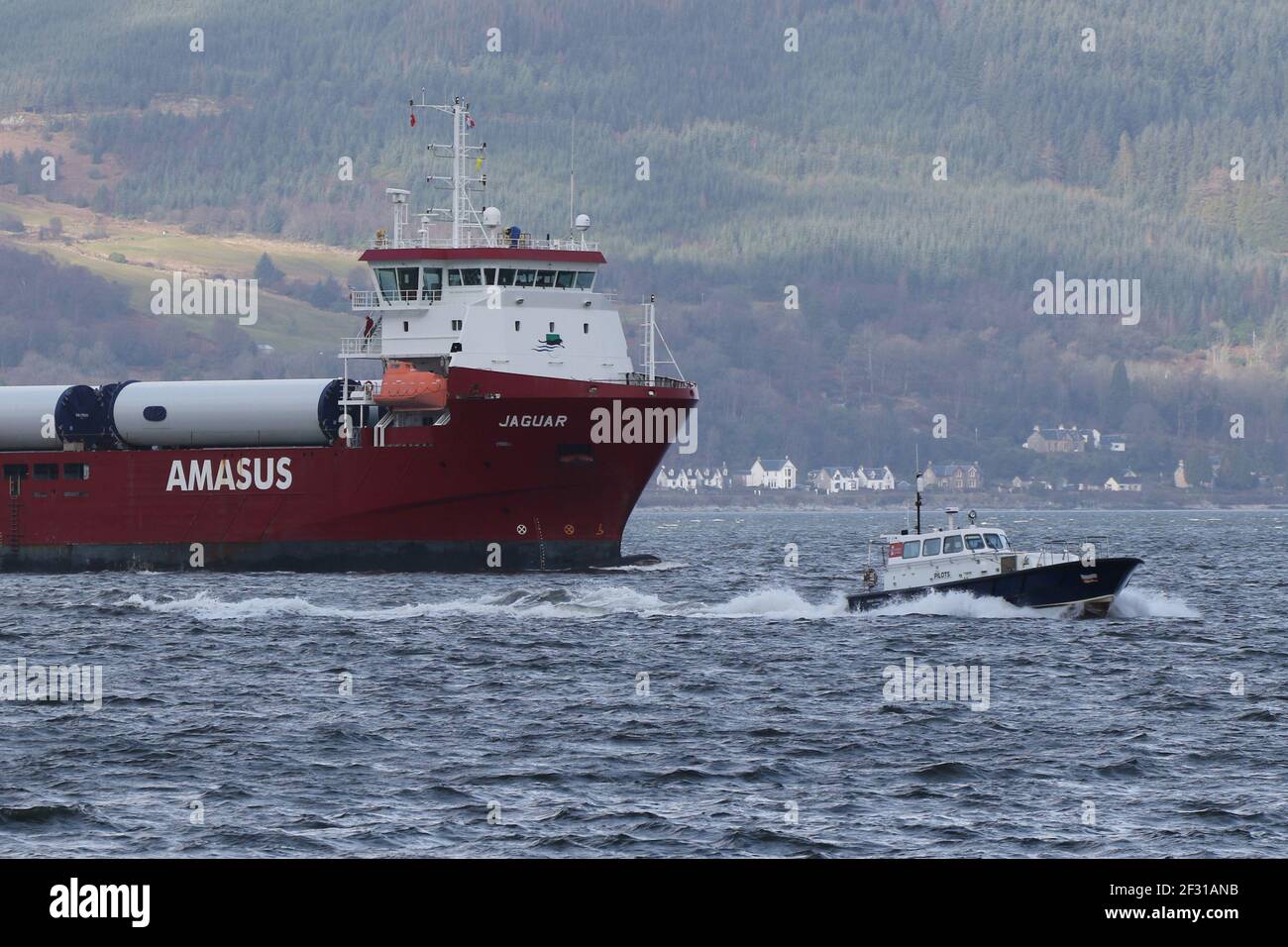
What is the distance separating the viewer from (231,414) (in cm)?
7100

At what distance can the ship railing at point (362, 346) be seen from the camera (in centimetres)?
7006

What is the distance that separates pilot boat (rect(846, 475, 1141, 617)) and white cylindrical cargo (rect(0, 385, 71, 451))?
131 ft

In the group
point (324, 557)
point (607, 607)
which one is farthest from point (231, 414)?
point (607, 607)

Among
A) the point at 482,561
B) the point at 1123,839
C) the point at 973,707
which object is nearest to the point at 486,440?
the point at 482,561

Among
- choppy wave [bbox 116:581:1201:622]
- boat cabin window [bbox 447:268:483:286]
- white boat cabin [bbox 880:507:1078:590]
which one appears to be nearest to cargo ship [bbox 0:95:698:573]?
boat cabin window [bbox 447:268:483:286]

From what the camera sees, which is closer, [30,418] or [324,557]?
[324,557]

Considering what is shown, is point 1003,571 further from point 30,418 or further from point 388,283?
point 30,418

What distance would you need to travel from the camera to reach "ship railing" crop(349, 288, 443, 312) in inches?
2778

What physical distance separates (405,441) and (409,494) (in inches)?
82.3

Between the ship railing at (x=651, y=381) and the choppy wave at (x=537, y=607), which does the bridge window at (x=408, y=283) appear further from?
the choppy wave at (x=537, y=607)

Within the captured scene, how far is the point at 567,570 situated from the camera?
223 feet

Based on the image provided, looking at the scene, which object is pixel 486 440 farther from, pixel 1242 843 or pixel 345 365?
pixel 1242 843

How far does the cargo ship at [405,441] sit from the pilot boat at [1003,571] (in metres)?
19.2
